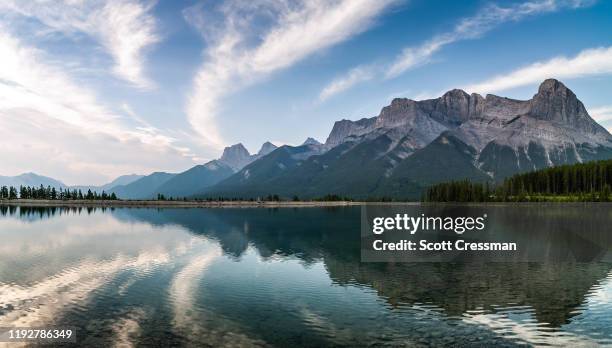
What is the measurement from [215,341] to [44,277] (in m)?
39.7

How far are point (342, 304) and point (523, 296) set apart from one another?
884 inches

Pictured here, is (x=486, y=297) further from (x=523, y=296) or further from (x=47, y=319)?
(x=47, y=319)

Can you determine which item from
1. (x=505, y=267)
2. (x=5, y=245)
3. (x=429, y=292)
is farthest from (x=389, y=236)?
(x=5, y=245)

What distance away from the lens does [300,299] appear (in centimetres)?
5016

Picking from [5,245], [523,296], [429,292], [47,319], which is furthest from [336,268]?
[5,245]

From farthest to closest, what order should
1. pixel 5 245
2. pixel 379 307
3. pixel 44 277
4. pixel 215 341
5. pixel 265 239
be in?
pixel 265 239 → pixel 5 245 → pixel 44 277 → pixel 379 307 → pixel 215 341

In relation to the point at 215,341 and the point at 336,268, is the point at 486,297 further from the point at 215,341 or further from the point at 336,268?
the point at 215,341

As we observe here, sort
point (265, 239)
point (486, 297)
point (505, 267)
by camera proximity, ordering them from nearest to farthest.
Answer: point (486, 297) < point (505, 267) < point (265, 239)

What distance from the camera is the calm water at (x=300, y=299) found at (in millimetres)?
37281

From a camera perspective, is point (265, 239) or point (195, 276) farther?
point (265, 239)

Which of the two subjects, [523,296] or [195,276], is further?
[195,276]

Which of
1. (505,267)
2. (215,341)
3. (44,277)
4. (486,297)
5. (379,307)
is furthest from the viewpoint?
(505,267)

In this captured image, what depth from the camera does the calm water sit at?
37.3 metres

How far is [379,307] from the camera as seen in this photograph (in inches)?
1809
